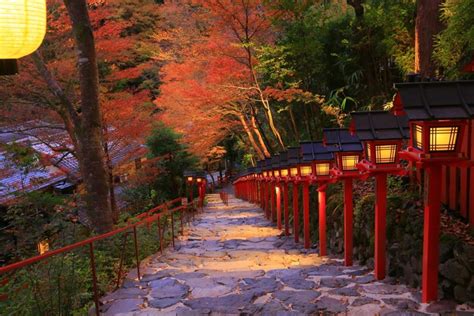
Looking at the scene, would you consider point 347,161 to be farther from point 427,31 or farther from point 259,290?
point 427,31

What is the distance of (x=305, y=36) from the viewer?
1577 cm

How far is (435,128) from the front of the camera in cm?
442

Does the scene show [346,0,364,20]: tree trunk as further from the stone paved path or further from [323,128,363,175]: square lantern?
the stone paved path

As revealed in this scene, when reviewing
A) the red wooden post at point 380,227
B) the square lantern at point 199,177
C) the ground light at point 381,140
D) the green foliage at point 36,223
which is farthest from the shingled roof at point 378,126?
the square lantern at point 199,177

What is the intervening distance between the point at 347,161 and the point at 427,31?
11.2ft

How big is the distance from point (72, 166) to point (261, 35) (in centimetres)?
1086

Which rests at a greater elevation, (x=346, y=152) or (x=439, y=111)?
(x=439, y=111)

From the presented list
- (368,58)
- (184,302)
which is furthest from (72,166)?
(184,302)

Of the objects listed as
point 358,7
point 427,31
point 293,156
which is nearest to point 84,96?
point 293,156

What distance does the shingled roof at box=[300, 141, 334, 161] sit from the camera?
9.29m

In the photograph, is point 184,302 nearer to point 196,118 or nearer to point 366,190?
point 366,190

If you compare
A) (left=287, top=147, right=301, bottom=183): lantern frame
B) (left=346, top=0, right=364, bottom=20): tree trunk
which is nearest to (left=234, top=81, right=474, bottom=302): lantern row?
(left=287, top=147, right=301, bottom=183): lantern frame

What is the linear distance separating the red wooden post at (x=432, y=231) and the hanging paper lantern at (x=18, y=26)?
177 inches

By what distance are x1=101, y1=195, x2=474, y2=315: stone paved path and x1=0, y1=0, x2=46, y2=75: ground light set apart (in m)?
3.45
